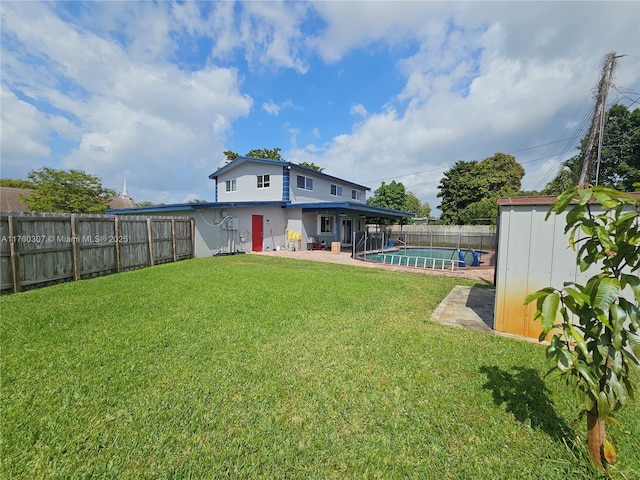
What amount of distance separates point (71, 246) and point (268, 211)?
10214 mm

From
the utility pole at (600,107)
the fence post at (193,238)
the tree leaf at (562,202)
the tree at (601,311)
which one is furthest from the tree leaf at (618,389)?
the utility pole at (600,107)

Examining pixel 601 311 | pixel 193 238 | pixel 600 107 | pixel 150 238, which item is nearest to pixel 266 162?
pixel 193 238

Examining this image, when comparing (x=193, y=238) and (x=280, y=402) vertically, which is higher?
(x=193, y=238)

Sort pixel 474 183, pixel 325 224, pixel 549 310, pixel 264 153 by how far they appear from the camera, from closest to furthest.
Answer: pixel 549 310
pixel 325 224
pixel 474 183
pixel 264 153

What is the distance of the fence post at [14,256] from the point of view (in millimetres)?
6617

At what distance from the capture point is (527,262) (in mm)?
3938

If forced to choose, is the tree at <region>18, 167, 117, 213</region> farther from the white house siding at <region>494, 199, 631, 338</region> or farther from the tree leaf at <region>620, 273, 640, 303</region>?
the tree leaf at <region>620, 273, 640, 303</region>

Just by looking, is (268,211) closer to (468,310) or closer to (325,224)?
(325,224)

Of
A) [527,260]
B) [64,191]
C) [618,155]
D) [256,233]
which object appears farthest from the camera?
[618,155]

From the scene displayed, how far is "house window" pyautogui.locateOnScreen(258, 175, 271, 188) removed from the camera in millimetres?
18719

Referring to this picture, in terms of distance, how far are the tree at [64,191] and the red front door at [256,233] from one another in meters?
18.0

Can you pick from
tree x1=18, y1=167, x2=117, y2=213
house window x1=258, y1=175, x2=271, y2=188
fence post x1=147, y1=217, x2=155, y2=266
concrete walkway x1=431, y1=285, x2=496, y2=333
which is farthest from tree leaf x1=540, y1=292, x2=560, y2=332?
tree x1=18, y1=167, x2=117, y2=213

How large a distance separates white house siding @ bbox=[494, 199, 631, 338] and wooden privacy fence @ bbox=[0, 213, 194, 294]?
1073 cm

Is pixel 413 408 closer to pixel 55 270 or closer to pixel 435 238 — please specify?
pixel 55 270
